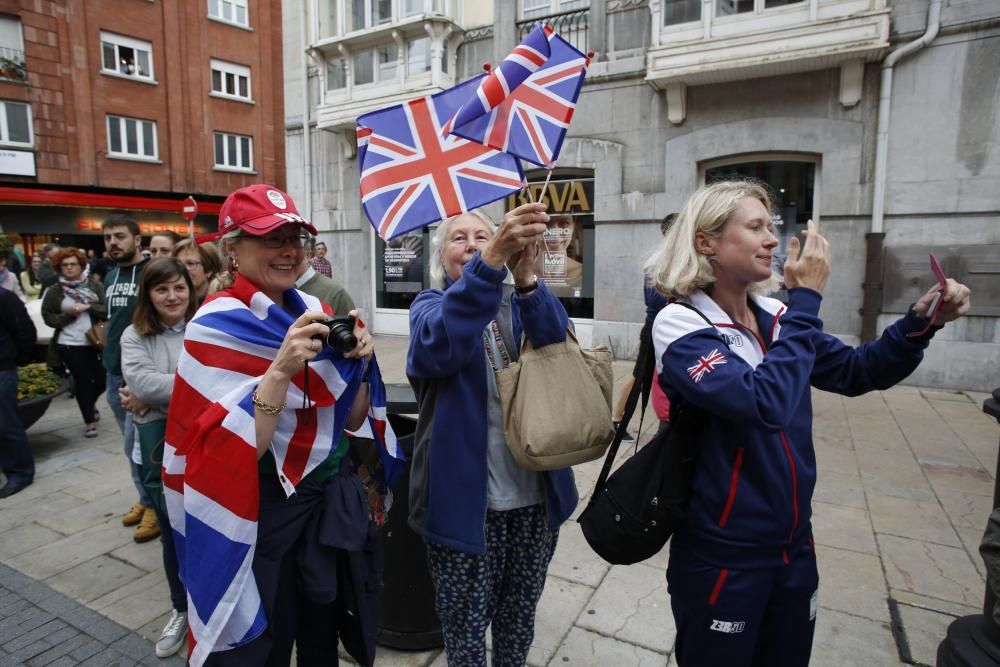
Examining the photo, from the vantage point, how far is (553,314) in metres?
1.96

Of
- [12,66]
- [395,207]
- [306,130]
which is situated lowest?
[395,207]

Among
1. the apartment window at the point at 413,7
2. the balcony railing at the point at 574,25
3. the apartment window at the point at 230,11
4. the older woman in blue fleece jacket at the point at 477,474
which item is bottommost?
the older woman in blue fleece jacket at the point at 477,474

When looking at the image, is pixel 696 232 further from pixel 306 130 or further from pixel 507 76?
pixel 306 130

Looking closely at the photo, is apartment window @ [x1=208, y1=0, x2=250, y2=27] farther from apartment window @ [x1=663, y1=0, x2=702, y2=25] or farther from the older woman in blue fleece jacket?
the older woman in blue fleece jacket

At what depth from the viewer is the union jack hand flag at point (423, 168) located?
203cm

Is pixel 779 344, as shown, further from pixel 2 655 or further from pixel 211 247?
pixel 211 247

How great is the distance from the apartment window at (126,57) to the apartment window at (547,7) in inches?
668

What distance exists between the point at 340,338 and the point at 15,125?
23194 millimetres

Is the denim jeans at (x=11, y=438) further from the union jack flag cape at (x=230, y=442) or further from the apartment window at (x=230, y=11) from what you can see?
the apartment window at (x=230, y=11)

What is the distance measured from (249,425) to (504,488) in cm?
87

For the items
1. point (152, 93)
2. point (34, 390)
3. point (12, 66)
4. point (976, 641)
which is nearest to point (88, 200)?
point (12, 66)

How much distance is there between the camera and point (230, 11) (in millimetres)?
22984

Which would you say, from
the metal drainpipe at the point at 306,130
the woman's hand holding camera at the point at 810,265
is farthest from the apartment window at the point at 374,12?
the woman's hand holding camera at the point at 810,265

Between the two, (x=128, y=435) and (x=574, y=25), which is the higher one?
(x=574, y=25)
